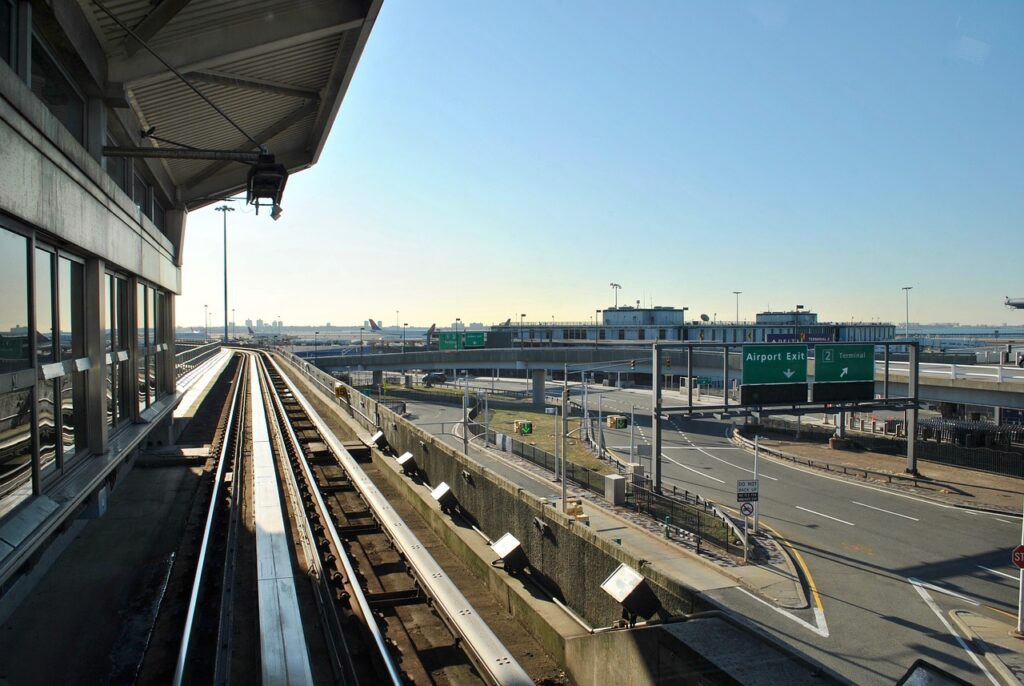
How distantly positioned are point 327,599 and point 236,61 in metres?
7.55

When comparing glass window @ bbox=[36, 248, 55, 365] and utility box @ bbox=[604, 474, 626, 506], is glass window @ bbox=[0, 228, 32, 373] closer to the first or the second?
glass window @ bbox=[36, 248, 55, 365]

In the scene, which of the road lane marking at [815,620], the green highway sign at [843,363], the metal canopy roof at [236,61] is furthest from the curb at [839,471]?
the metal canopy roof at [236,61]

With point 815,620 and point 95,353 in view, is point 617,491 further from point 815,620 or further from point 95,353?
point 95,353

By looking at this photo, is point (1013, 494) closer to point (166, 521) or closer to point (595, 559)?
point (595, 559)

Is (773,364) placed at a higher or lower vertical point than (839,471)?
higher

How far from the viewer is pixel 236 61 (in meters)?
9.68

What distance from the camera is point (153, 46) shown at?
884 centimetres

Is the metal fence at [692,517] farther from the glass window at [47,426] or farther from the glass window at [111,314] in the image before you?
→ the glass window at [47,426]

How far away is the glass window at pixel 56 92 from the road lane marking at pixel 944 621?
1744 cm

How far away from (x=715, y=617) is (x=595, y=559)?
1892 mm

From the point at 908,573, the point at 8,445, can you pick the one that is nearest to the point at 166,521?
the point at 8,445

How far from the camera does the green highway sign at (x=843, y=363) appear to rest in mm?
26719

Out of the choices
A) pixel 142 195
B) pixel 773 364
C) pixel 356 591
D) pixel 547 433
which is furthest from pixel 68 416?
pixel 547 433

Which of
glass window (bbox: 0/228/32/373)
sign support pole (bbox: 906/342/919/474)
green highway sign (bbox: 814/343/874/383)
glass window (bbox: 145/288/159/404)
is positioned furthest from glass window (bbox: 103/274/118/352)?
sign support pole (bbox: 906/342/919/474)
